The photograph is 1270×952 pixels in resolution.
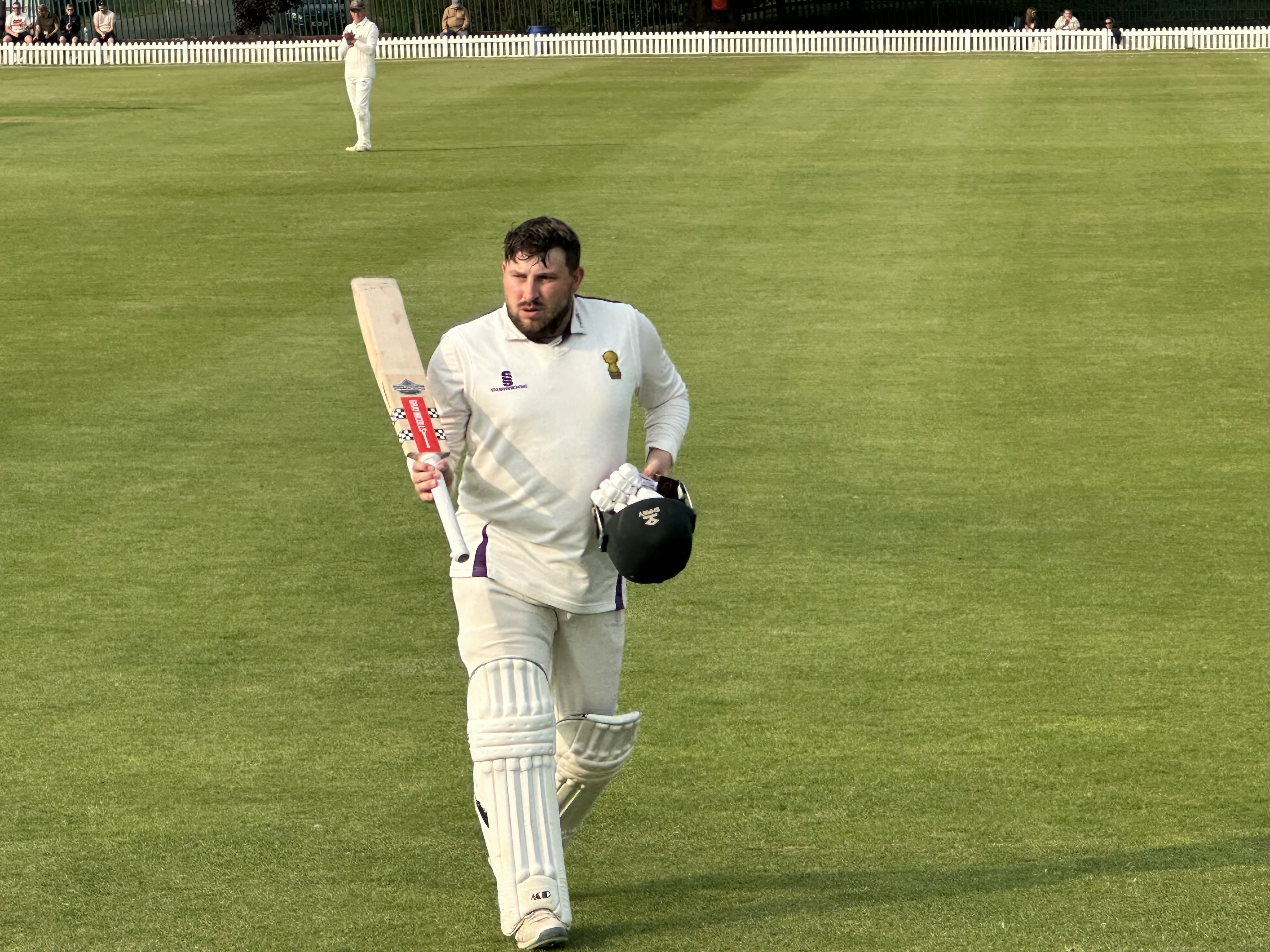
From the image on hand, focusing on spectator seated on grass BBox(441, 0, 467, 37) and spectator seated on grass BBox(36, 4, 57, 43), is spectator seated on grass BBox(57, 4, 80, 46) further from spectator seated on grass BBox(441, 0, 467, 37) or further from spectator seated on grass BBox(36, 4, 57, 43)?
spectator seated on grass BBox(441, 0, 467, 37)

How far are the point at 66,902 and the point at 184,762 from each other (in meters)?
1.36

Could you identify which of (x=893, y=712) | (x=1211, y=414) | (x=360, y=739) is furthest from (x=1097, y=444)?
(x=360, y=739)

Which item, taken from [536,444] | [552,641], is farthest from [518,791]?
[536,444]

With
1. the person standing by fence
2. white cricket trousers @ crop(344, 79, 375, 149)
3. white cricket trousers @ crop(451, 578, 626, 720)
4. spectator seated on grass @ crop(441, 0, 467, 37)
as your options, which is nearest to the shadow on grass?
white cricket trousers @ crop(451, 578, 626, 720)

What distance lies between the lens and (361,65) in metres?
26.9

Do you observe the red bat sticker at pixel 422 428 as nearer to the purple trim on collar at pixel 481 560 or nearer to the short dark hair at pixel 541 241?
the purple trim on collar at pixel 481 560

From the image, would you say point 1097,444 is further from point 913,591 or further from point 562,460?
point 562,460

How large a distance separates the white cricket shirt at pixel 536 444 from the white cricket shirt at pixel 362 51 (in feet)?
70.6

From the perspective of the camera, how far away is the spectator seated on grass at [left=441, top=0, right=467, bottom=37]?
1868 inches

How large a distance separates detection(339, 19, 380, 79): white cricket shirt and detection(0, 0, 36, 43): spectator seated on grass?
25.2 m

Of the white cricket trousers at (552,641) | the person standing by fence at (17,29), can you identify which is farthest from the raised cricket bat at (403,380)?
the person standing by fence at (17,29)

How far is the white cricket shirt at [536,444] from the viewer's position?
586 cm

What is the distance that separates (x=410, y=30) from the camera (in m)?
54.1

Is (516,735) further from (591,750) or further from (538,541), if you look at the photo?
(538,541)
